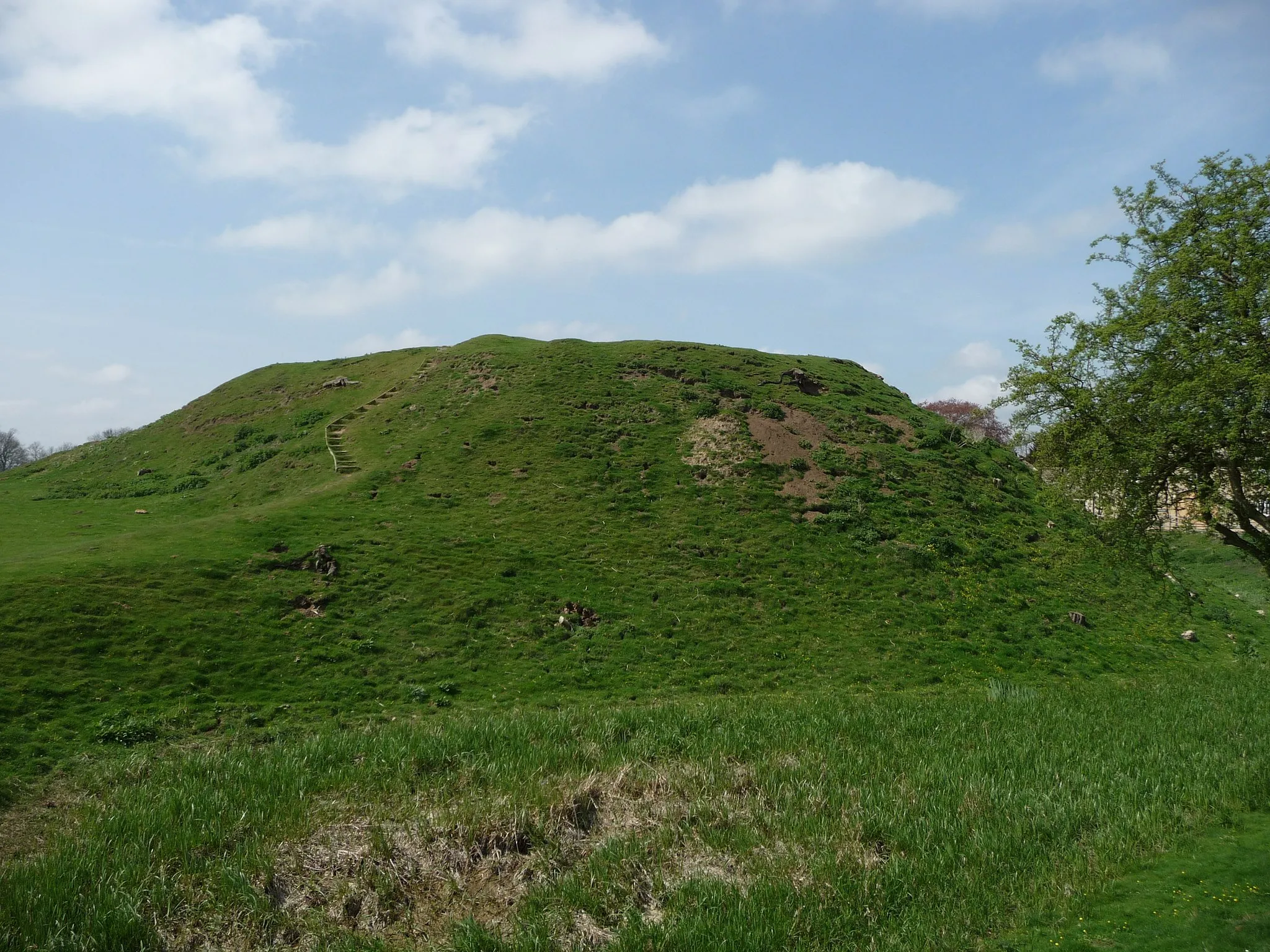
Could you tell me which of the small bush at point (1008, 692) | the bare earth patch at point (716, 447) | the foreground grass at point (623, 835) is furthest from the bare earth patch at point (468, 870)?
the bare earth patch at point (716, 447)

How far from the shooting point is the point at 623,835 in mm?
10844

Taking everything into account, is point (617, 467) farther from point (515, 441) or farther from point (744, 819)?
point (744, 819)

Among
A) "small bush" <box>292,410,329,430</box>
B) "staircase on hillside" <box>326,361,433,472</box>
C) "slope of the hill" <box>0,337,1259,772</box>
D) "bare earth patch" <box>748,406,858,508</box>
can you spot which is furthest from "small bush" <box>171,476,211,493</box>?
"bare earth patch" <box>748,406,858,508</box>

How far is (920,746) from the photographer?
14.7 meters

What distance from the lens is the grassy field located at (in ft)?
31.1

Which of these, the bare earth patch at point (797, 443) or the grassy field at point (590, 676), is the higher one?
the bare earth patch at point (797, 443)

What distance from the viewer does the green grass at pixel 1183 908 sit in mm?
7977

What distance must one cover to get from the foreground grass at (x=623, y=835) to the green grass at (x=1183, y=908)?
29cm

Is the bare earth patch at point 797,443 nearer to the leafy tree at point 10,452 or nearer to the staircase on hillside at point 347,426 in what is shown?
the staircase on hillside at point 347,426

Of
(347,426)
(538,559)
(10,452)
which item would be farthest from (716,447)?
(10,452)

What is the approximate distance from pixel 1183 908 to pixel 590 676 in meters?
18.2

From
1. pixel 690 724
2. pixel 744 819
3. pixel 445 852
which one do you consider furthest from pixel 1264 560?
pixel 445 852

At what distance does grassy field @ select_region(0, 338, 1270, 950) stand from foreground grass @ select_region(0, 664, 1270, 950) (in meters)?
0.07

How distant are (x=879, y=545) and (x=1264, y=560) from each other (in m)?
15.2
